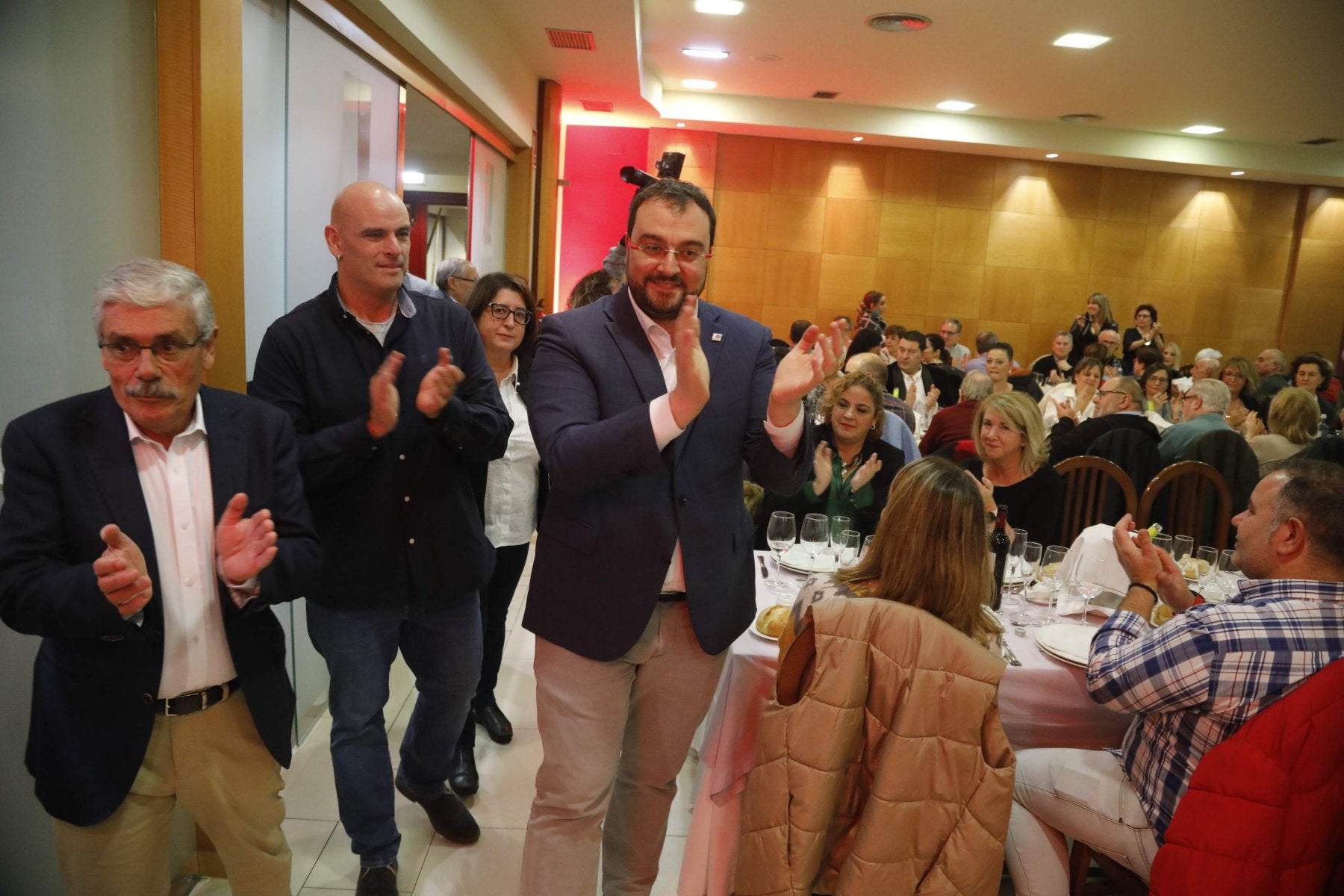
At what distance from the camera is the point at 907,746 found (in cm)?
170

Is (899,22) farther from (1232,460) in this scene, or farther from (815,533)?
(815,533)

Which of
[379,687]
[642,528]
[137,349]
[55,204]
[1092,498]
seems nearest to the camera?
[137,349]

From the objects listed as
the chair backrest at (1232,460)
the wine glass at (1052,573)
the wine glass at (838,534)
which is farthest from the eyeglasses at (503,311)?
the chair backrest at (1232,460)

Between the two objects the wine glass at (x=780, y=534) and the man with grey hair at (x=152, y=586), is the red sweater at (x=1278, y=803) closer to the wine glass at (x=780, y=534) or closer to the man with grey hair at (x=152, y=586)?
the wine glass at (x=780, y=534)

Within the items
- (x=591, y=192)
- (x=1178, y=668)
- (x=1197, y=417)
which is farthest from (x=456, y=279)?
(x=591, y=192)

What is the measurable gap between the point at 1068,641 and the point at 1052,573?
1.55 feet

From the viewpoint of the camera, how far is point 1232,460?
167 inches

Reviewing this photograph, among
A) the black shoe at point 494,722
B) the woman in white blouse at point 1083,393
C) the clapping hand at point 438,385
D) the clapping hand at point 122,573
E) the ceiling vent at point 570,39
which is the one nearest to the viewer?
the clapping hand at point 122,573

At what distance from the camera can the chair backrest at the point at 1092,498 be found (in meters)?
3.56

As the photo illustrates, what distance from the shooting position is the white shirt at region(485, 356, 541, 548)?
9.19 ft

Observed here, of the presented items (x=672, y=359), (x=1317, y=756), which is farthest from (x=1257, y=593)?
(x=672, y=359)

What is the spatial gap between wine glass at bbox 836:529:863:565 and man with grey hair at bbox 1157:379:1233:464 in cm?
284

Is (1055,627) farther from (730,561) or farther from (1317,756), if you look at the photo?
(730,561)

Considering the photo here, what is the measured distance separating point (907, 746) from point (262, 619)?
4.26 feet
